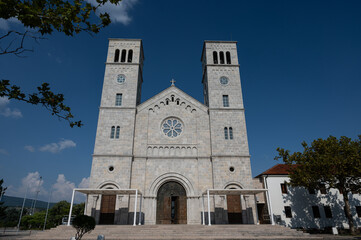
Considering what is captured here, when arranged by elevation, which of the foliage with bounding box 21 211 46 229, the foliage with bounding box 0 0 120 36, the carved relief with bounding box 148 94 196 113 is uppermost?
the carved relief with bounding box 148 94 196 113

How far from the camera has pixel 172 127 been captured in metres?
25.0

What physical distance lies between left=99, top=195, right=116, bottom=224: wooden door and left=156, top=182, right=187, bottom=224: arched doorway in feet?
14.3

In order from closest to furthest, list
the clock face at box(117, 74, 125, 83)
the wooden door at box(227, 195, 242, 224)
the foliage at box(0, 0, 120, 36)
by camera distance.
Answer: the foliage at box(0, 0, 120, 36) < the wooden door at box(227, 195, 242, 224) < the clock face at box(117, 74, 125, 83)

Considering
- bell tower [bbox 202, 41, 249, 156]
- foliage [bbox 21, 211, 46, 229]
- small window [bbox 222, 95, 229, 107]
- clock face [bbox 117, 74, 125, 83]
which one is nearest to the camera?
bell tower [bbox 202, 41, 249, 156]

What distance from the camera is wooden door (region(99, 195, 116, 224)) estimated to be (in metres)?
20.6

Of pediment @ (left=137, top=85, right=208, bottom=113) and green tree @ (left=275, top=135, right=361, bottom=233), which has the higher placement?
pediment @ (left=137, top=85, right=208, bottom=113)

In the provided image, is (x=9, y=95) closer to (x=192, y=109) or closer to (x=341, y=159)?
(x=192, y=109)

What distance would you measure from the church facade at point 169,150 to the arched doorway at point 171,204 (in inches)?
3.6

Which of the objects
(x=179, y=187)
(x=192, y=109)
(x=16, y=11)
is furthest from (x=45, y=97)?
(x=192, y=109)

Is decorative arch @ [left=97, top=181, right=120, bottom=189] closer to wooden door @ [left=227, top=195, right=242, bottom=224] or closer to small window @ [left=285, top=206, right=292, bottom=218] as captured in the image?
wooden door @ [left=227, top=195, right=242, bottom=224]

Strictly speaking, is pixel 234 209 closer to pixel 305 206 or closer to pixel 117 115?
pixel 305 206

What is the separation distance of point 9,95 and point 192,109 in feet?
67.9

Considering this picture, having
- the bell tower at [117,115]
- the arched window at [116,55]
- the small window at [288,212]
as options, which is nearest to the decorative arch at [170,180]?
the bell tower at [117,115]

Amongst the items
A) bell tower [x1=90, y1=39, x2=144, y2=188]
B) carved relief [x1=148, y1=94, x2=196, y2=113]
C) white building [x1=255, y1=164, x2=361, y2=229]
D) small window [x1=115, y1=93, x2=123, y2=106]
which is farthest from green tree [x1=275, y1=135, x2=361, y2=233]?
small window [x1=115, y1=93, x2=123, y2=106]
